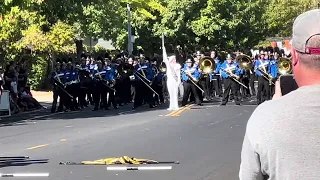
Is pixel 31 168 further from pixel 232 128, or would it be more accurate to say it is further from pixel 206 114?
pixel 206 114

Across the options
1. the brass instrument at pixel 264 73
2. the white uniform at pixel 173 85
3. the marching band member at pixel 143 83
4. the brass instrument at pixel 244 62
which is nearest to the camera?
the white uniform at pixel 173 85

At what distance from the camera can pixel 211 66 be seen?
2723 cm

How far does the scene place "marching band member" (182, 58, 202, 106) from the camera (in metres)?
26.0

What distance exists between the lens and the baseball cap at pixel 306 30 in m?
2.80

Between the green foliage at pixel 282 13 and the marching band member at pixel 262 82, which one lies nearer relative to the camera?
the marching band member at pixel 262 82

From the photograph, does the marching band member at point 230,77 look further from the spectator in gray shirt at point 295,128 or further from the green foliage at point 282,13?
the green foliage at point 282,13

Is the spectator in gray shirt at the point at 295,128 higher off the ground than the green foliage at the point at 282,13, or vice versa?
the green foliage at the point at 282,13

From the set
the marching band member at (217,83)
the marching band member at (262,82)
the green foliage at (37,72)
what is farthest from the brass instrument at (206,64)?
the green foliage at (37,72)

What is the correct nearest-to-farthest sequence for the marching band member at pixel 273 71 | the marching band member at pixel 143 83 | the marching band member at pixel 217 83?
the marching band member at pixel 273 71 → the marching band member at pixel 143 83 → the marching band member at pixel 217 83

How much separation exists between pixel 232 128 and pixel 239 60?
31.8 feet

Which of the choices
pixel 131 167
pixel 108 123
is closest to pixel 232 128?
pixel 108 123

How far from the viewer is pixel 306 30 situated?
2.82 m

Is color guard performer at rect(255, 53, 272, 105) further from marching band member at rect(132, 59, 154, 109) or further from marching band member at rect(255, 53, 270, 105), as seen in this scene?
marching band member at rect(132, 59, 154, 109)

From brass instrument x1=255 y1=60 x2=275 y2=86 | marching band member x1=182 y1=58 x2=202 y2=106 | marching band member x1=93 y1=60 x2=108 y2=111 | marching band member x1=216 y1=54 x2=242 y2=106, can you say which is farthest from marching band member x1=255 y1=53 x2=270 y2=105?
marching band member x1=93 y1=60 x2=108 y2=111
